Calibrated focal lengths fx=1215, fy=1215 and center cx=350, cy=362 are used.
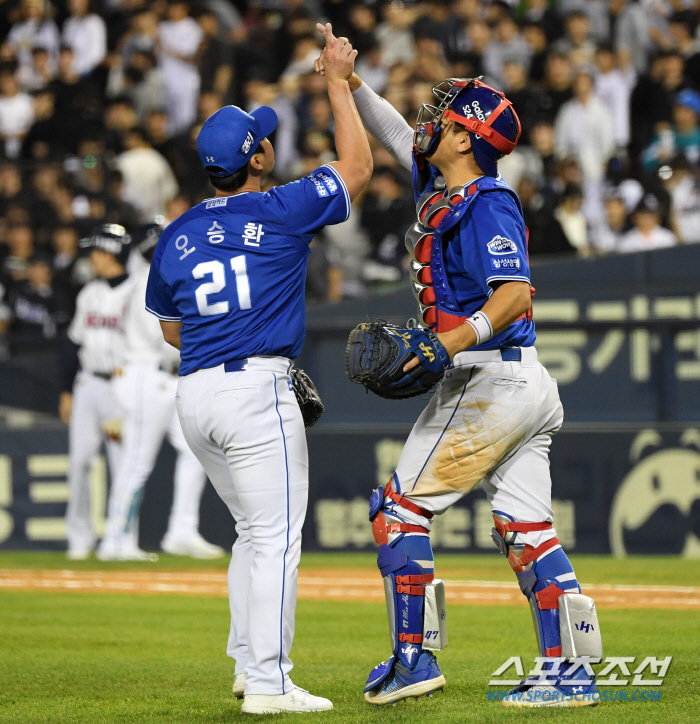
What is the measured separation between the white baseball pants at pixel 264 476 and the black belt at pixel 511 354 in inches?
34.4

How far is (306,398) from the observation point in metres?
5.14

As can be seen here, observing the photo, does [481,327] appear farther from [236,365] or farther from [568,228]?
[568,228]

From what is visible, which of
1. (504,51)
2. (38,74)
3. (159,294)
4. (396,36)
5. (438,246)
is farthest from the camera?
(38,74)

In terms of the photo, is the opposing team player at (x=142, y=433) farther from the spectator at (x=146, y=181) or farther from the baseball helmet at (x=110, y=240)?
the spectator at (x=146, y=181)

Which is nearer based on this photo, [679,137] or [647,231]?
[647,231]

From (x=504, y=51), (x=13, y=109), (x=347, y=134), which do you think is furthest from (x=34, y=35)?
(x=347, y=134)

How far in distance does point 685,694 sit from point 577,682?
0.51 metres

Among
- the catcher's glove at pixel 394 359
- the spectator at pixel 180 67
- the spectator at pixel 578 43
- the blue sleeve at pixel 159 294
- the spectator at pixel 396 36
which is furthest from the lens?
the spectator at pixel 180 67

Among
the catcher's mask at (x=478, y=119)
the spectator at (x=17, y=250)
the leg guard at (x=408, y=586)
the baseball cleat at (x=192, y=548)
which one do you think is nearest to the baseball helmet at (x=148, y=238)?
the baseball cleat at (x=192, y=548)

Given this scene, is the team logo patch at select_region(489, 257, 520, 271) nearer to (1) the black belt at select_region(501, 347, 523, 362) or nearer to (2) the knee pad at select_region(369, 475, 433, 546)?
(1) the black belt at select_region(501, 347, 523, 362)

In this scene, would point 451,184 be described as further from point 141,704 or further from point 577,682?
point 141,704

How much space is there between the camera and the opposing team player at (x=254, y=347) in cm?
464

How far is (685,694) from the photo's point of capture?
4.95 metres

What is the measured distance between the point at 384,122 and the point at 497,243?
1.30 meters
